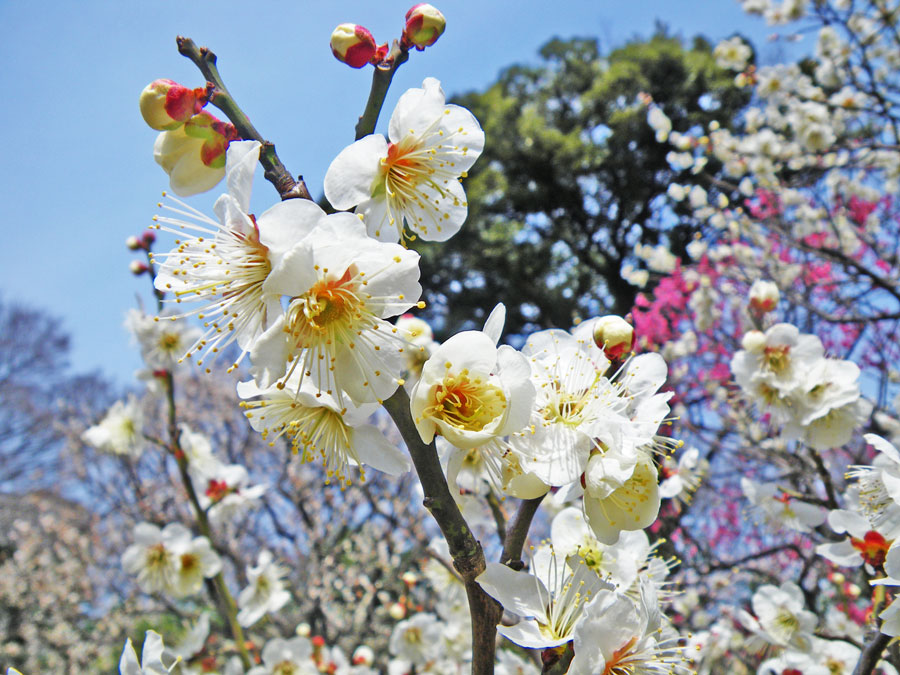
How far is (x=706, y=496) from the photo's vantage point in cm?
543

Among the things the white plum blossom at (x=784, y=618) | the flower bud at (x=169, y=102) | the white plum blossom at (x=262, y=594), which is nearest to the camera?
the flower bud at (x=169, y=102)

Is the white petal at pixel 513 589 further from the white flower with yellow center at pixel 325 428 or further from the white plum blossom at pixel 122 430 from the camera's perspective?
the white plum blossom at pixel 122 430

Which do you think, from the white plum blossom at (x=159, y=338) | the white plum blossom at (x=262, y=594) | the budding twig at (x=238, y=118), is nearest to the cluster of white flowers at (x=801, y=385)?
the budding twig at (x=238, y=118)

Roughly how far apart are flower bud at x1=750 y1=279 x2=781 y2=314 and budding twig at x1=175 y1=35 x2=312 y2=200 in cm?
145

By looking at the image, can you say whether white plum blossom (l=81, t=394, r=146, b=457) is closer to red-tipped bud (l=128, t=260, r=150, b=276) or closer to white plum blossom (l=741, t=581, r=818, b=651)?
red-tipped bud (l=128, t=260, r=150, b=276)

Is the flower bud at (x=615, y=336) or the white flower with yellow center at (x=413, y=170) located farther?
the flower bud at (x=615, y=336)

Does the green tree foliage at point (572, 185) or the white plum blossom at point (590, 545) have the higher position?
the green tree foliage at point (572, 185)

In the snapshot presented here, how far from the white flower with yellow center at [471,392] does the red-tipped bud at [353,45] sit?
14.9 inches

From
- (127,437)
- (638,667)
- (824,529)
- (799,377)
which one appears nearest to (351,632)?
(127,437)

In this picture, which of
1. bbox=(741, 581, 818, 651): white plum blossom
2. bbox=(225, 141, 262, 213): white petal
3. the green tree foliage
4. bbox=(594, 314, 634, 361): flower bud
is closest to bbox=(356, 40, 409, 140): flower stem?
bbox=(225, 141, 262, 213): white petal

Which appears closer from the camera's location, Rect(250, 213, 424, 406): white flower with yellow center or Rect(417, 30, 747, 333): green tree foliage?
Rect(250, 213, 424, 406): white flower with yellow center

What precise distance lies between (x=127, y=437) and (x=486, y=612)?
2073 millimetres

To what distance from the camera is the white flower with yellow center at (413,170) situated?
0.70 metres

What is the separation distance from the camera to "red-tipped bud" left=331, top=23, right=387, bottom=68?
0.73 m
